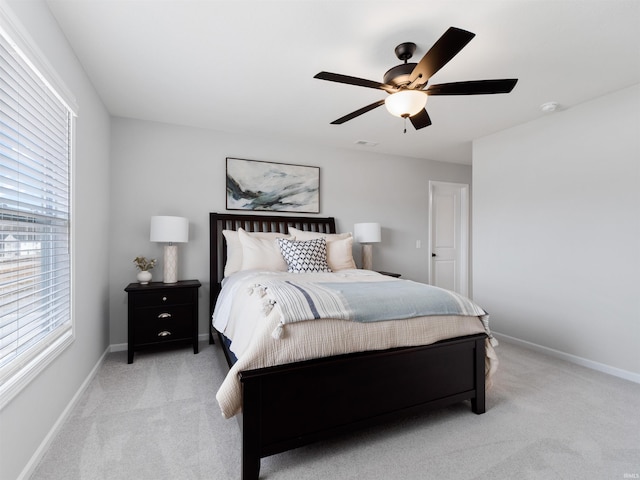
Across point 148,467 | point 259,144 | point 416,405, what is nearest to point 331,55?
point 259,144

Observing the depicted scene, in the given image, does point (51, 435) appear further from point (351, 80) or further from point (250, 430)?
point (351, 80)

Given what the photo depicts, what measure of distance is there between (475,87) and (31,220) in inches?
103

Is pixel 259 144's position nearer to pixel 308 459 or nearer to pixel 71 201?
pixel 71 201

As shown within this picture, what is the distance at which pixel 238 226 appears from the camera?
12.7 ft

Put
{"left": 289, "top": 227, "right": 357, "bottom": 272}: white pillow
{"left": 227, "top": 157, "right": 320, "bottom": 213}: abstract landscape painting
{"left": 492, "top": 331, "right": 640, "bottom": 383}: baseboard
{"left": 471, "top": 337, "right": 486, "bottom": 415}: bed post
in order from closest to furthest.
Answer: {"left": 471, "top": 337, "right": 486, "bottom": 415}: bed post → {"left": 492, "top": 331, "right": 640, "bottom": 383}: baseboard → {"left": 289, "top": 227, "right": 357, "bottom": 272}: white pillow → {"left": 227, "top": 157, "right": 320, "bottom": 213}: abstract landscape painting

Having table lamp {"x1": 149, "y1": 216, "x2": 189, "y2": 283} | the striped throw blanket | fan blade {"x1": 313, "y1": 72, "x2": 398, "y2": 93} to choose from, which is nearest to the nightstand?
table lamp {"x1": 149, "y1": 216, "x2": 189, "y2": 283}

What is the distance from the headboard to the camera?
12.0 ft

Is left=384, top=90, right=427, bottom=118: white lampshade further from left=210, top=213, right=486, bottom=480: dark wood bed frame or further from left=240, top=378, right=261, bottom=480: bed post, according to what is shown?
left=240, top=378, right=261, bottom=480: bed post

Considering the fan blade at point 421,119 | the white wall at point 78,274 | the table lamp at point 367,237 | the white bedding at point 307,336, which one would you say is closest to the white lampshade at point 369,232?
the table lamp at point 367,237

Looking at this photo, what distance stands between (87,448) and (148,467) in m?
0.44

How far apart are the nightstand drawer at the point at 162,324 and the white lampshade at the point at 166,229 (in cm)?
69

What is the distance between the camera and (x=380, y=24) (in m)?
1.96

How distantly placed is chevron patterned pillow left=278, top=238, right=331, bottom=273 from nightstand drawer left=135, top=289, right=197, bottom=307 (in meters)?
1.05

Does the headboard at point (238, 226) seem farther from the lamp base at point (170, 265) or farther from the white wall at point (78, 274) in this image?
the white wall at point (78, 274)
